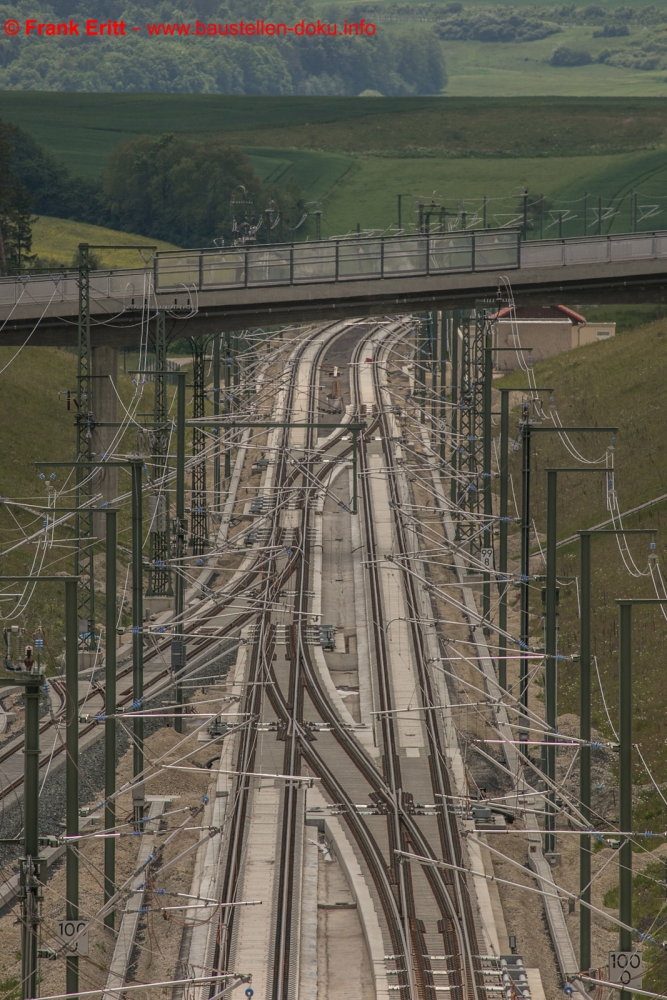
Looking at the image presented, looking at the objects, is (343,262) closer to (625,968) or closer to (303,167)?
(625,968)

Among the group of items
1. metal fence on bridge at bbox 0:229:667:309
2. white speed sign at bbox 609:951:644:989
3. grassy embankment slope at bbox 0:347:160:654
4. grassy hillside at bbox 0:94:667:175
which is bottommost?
white speed sign at bbox 609:951:644:989

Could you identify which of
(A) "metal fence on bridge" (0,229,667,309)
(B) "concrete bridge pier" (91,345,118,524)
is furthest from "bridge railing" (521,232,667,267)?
(B) "concrete bridge pier" (91,345,118,524)

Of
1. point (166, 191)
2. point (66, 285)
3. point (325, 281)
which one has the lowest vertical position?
point (66, 285)

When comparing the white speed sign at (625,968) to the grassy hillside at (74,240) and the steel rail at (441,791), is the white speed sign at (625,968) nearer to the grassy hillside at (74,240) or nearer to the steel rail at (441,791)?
the steel rail at (441,791)

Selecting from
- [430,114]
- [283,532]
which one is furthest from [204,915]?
[430,114]

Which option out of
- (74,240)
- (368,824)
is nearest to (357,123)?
(74,240)

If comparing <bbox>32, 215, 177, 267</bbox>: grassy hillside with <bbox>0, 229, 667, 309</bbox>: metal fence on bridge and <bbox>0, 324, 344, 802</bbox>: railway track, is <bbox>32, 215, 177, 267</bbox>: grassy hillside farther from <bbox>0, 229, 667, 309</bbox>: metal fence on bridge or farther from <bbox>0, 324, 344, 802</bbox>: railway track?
<bbox>0, 324, 344, 802</bbox>: railway track
